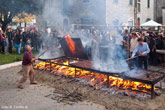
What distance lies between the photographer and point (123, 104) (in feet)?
16.1

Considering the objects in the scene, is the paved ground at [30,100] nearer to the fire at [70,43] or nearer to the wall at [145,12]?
the fire at [70,43]

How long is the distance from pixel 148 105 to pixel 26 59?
161 inches

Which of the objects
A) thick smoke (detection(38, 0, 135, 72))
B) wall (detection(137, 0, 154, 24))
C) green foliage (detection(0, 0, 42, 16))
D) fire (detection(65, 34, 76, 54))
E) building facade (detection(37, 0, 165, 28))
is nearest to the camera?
thick smoke (detection(38, 0, 135, 72))

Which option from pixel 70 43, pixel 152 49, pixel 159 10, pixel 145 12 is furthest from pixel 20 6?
pixel 159 10

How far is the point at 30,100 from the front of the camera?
5332 millimetres

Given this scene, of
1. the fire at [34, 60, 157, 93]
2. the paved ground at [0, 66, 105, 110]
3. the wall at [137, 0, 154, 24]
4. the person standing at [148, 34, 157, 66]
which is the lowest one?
the paved ground at [0, 66, 105, 110]

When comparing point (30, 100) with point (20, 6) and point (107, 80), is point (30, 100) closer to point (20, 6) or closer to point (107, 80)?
point (107, 80)

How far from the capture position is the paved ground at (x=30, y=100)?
4.84 metres

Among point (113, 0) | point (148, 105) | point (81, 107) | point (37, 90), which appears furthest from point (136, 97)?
point (113, 0)

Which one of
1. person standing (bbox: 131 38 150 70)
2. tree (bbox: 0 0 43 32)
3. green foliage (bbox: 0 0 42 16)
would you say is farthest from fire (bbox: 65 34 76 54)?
green foliage (bbox: 0 0 42 16)

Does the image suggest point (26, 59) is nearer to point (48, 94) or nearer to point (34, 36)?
point (48, 94)

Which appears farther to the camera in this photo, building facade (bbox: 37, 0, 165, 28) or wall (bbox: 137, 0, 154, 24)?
wall (bbox: 137, 0, 154, 24)

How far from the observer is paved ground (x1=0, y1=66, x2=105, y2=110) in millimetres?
4844

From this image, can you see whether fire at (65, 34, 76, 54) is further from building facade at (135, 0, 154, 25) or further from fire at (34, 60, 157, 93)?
building facade at (135, 0, 154, 25)
